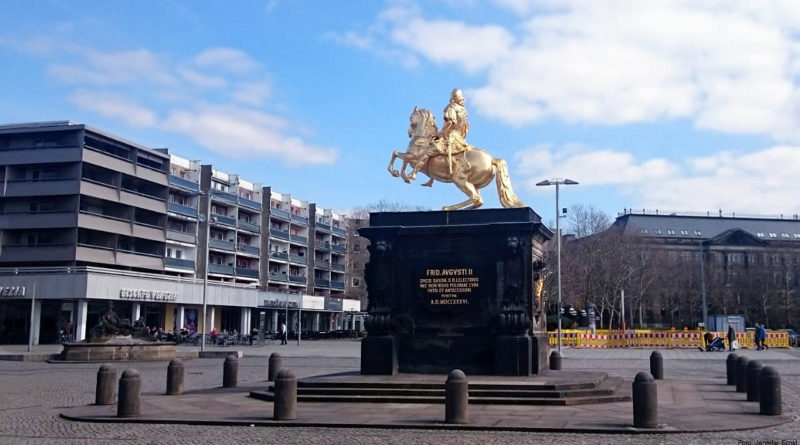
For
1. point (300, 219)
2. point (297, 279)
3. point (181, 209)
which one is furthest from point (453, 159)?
point (300, 219)

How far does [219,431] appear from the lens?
43.0 feet

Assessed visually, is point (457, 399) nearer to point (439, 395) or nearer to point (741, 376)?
point (439, 395)

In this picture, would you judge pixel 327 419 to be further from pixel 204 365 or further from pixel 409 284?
pixel 204 365

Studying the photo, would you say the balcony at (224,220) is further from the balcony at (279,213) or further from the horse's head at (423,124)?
the horse's head at (423,124)

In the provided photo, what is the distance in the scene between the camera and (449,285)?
19.2 metres

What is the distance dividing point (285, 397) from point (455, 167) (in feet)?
27.9

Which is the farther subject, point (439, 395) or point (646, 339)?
point (646, 339)

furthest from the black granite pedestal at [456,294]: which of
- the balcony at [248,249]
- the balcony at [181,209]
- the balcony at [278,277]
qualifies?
the balcony at [278,277]

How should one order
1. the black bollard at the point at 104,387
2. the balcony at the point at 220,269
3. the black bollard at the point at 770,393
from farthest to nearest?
the balcony at the point at 220,269, the black bollard at the point at 104,387, the black bollard at the point at 770,393

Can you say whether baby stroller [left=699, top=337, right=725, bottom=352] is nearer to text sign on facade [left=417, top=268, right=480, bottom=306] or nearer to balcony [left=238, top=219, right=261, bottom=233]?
text sign on facade [left=417, top=268, right=480, bottom=306]

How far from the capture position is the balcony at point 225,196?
80.1 meters

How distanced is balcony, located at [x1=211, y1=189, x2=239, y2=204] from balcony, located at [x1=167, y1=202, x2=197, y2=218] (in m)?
5.39

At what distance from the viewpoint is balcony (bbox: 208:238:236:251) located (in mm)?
78850

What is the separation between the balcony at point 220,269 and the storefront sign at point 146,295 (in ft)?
46.6
